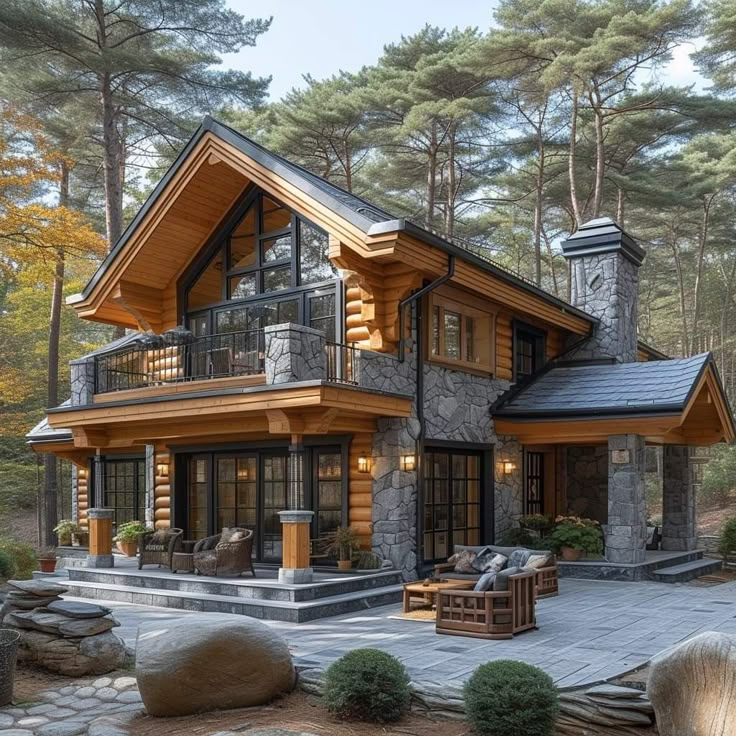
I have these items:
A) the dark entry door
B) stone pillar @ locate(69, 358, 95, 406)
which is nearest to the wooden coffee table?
the dark entry door

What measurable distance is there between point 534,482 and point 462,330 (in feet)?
13.1

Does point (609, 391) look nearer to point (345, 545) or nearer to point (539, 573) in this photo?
point (539, 573)

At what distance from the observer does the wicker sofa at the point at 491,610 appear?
8.62 metres

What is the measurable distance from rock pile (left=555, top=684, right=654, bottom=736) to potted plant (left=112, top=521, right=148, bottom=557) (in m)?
10.7

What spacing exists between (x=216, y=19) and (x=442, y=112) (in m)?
7.09

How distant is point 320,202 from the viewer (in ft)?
38.6

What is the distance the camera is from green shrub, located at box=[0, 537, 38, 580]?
14539mm

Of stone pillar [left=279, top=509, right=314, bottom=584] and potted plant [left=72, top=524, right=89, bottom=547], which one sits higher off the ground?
stone pillar [left=279, top=509, right=314, bottom=584]

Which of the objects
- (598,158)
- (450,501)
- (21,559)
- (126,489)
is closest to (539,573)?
(450,501)

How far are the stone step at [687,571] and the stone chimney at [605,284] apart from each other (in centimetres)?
428

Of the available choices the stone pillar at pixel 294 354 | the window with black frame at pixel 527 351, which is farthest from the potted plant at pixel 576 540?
the stone pillar at pixel 294 354

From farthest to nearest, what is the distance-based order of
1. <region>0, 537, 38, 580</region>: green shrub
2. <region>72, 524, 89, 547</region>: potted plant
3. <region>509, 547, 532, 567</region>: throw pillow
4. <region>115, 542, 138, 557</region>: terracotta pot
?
<region>72, 524, 89, 547</region>: potted plant → <region>115, 542, 138, 557</region>: terracotta pot → <region>0, 537, 38, 580</region>: green shrub → <region>509, 547, 532, 567</region>: throw pillow

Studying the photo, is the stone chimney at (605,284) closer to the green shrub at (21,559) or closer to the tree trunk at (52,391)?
the green shrub at (21,559)

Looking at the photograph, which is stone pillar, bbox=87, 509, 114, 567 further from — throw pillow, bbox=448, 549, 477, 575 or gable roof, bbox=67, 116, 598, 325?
throw pillow, bbox=448, 549, 477, 575
